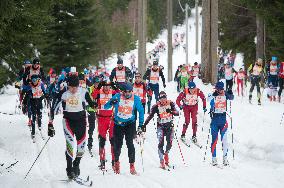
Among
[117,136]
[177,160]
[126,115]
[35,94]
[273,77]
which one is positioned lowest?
[177,160]

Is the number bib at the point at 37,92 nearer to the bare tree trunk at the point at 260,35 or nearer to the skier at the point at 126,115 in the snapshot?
the skier at the point at 126,115

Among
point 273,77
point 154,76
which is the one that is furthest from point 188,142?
point 273,77

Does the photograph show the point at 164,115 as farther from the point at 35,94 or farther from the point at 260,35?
the point at 260,35

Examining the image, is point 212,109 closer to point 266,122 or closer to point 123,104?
point 123,104

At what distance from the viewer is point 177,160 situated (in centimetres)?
1295

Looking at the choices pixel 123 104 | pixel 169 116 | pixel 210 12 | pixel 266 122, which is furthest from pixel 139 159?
pixel 210 12

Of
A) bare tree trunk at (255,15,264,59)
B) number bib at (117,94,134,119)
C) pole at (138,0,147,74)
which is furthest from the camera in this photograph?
pole at (138,0,147,74)

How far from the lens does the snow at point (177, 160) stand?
9.49 metres

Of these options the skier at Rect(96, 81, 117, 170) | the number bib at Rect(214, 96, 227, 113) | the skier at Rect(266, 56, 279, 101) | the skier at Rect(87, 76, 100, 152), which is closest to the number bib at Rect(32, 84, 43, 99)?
the skier at Rect(87, 76, 100, 152)

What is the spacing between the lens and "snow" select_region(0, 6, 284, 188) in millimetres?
9492

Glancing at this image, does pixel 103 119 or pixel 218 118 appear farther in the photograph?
pixel 218 118

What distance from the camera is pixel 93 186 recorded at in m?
8.77

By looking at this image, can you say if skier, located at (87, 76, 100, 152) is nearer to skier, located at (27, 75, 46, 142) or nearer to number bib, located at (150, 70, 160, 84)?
skier, located at (27, 75, 46, 142)

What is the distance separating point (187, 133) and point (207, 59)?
28.1ft
